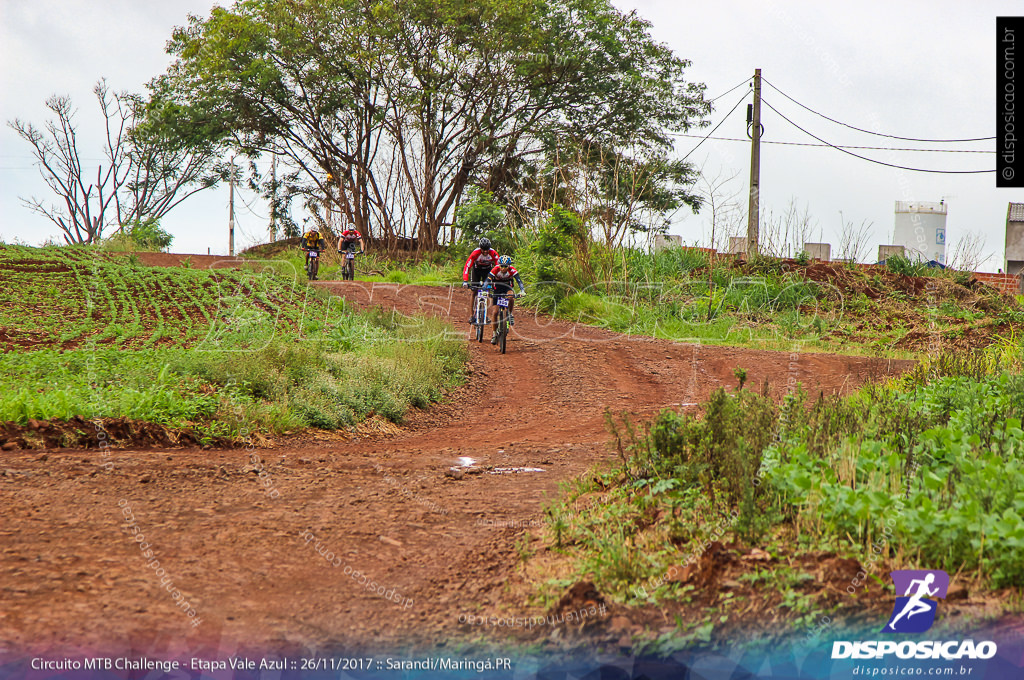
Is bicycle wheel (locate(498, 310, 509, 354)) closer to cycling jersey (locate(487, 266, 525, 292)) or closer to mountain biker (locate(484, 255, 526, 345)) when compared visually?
mountain biker (locate(484, 255, 526, 345))

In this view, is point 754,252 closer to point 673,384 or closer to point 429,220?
point 673,384

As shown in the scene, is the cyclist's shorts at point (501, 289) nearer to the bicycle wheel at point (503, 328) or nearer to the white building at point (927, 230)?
the bicycle wheel at point (503, 328)

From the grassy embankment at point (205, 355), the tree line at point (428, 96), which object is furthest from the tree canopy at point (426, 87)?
the grassy embankment at point (205, 355)

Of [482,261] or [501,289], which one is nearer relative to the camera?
[501,289]

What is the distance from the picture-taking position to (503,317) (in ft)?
44.1

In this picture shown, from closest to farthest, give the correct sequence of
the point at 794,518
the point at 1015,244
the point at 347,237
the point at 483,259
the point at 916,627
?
the point at 916,627 → the point at 794,518 → the point at 483,259 → the point at 347,237 → the point at 1015,244

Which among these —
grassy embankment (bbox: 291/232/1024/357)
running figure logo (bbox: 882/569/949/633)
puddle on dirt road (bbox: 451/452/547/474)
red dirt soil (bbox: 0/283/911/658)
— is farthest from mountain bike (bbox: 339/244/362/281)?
running figure logo (bbox: 882/569/949/633)

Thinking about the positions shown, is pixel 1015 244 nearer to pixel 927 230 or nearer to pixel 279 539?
pixel 927 230

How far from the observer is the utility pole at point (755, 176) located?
65.4ft

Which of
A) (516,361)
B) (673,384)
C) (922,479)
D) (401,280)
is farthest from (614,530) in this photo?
(401,280)

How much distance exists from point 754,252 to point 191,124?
65.5 feet

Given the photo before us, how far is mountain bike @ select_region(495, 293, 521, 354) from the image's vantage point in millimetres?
13250

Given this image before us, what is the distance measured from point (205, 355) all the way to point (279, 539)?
5485mm

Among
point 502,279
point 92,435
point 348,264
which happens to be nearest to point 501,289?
point 502,279
